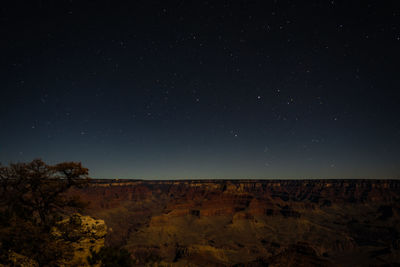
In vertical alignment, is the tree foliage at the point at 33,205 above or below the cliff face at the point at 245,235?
above

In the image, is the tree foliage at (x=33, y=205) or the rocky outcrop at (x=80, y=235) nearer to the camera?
the tree foliage at (x=33, y=205)

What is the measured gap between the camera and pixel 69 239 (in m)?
13.3

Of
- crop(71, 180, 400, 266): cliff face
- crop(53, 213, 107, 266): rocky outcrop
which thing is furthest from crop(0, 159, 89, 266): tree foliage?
crop(71, 180, 400, 266): cliff face

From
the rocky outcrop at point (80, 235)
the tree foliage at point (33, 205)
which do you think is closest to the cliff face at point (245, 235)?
the rocky outcrop at point (80, 235)

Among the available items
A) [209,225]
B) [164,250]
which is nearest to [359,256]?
[209,225]

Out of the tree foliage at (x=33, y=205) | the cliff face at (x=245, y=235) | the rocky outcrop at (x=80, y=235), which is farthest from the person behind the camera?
the cliff face at (x=245, y=235)

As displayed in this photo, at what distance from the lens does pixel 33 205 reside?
1270 cm

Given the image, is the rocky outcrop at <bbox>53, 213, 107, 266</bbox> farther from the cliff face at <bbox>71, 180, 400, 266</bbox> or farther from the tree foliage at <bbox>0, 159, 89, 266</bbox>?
the cliff face at <bbox>71, 180, 400, 266</bbox>

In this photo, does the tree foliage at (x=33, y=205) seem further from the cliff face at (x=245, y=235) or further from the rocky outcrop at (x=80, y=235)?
the cliff face at (x=245, y=235)

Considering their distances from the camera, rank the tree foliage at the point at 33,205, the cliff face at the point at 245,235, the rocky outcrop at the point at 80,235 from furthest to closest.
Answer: the cliff face at the point at 245,235 → the rocky outcrop at the point at 80,235 → the tree foliage at the point at 33,205

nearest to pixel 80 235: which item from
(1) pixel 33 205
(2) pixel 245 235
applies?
(1) pixel 33 205

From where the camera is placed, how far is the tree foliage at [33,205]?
36.0 feet

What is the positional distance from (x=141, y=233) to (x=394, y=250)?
121454mm

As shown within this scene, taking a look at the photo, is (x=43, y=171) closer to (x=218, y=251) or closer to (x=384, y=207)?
(x=218, y=251)
